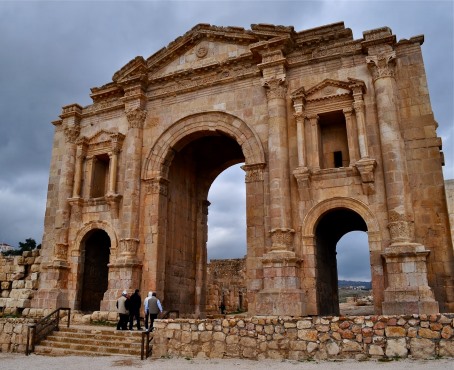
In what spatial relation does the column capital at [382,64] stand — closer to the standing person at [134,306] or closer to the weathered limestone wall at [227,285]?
the standing person at [134,306]

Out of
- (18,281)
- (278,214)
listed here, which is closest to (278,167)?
(278,214)

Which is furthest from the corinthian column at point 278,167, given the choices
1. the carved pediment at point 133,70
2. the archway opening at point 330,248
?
the carved pediment at point 133,70

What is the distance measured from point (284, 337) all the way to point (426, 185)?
6.81 metres

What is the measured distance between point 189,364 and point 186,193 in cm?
1053

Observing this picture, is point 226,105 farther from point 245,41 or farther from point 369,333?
point 369,333

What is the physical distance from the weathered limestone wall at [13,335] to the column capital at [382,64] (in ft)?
43.2

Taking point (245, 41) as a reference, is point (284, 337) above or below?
below

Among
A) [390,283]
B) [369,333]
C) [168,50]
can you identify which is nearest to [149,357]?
[369,333]

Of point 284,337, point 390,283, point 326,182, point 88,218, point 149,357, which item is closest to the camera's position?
→ point 284,337

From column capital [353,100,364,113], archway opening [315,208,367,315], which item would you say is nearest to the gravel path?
archway opening [315,208,367,315]

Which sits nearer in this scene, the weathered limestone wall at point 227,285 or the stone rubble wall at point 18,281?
the stone rubble wall at point 18,281

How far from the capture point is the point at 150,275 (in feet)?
51.0

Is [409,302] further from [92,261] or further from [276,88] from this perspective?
[92,261]

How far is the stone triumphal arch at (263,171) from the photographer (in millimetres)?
12766
